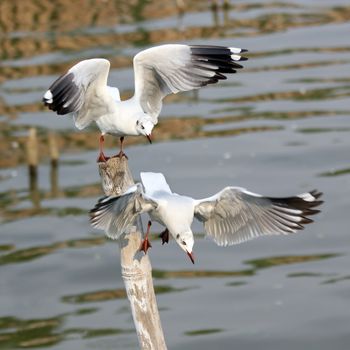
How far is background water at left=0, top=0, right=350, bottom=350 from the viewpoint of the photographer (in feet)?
47.1

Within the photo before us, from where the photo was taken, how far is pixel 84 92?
8961 millimetres

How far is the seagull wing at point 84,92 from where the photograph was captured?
29.0 ft

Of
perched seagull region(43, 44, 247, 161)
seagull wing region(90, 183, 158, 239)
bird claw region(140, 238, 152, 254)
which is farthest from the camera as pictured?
perched seagull region(43, 44, 247, 161)

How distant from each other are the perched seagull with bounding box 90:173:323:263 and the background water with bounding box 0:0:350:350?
19.9 ft

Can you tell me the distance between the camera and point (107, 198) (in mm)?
7402

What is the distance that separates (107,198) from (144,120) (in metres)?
1.34

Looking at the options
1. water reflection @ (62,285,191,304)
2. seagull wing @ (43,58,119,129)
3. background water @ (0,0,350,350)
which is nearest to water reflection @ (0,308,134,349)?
background water @ (0,0,350,350)

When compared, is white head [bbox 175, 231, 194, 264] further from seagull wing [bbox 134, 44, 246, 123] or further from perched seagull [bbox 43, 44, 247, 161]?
seagull wing [bbox 134, 44, 246, 123]

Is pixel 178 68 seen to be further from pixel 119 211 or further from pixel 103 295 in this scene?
pixel 103 295

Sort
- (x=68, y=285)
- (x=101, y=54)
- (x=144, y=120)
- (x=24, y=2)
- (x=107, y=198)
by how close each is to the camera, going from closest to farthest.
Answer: (x=107, y=198)
(x=144, y=120)
(x=68, y=285)
(x=101, y=54)
(x=24, y=2)

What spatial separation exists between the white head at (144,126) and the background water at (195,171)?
5.61 m

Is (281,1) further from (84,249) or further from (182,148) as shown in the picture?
(84,249)

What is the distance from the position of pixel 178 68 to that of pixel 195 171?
9559mm

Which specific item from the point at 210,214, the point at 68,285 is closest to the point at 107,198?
the point at 210,214
